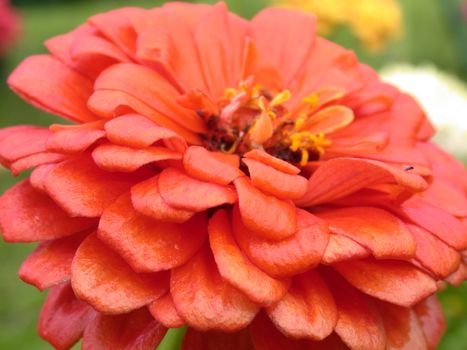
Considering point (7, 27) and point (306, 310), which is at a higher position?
point (306, 310)

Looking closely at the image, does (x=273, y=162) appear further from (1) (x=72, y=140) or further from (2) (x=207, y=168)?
(1) (x=72, y=140)

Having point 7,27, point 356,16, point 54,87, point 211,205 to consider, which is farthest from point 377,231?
point 7,27

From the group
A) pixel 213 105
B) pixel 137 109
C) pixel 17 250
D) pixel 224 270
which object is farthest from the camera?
pixel 17 250

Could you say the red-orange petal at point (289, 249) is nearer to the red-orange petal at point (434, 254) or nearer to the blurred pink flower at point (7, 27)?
the red-orange petal at point (434, 254)

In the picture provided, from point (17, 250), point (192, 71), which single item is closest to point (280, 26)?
point (192, 71)

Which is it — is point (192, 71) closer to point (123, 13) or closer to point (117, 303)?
point (123, 13)

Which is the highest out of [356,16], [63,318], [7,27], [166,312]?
[166,312]
